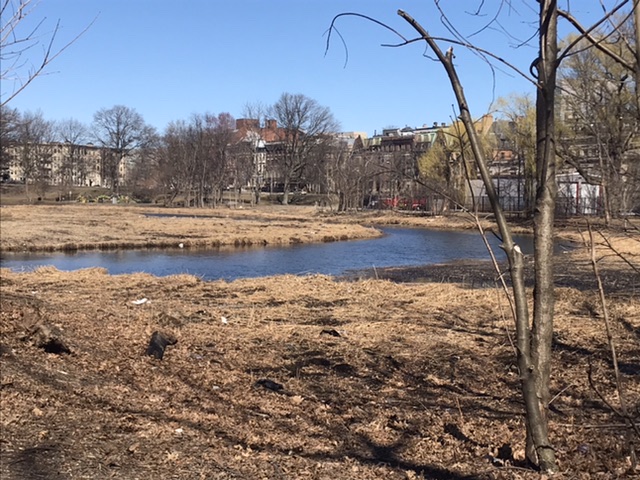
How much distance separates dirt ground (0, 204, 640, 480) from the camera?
12.7 feet

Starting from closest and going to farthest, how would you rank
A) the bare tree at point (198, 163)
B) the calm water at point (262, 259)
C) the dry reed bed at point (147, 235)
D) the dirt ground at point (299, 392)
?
1. the dirt ground at point (299, 392)
2. the calm water at point (262, 259)
3. the dry reed bed at point (147, 235)
4. the bare tree at point (198, 163)

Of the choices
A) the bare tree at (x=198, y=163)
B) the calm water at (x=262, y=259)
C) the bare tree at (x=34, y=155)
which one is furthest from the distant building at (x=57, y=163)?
the calm water at (x=262, y=259)

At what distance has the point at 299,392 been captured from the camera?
5.87 metres

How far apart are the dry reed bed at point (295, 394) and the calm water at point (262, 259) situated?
10.4 meters

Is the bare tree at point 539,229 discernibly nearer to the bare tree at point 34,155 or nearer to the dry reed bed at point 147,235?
the dry reed bed at point 147,235

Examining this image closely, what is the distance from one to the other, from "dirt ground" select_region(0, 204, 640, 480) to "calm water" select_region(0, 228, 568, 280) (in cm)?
1013

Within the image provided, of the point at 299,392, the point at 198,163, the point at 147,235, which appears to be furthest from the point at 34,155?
the point at 299,392

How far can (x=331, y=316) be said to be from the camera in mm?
10211

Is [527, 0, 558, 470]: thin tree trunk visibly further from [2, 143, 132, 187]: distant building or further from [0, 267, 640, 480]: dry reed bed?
[2, 143, 132, 187]: distant building

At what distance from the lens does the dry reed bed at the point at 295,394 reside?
390 centimetres

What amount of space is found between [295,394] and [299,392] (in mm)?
71

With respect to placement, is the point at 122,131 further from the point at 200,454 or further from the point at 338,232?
the point at 200,454

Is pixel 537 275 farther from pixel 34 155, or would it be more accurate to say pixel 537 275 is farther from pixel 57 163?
pixel 57 163

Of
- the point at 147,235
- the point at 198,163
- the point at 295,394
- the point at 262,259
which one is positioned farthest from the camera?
the point at 198,163
